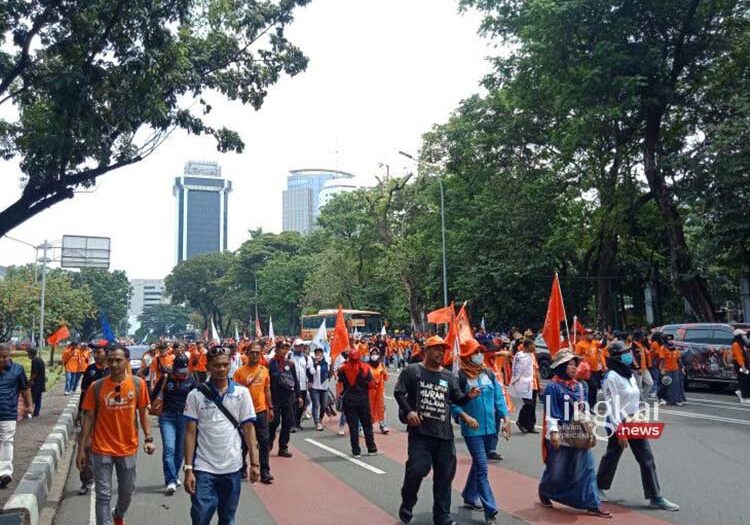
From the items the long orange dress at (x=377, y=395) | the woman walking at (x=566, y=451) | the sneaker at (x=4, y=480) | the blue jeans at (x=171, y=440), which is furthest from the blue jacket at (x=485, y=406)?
the sneaker at (x=4, y=480)

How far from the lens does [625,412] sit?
6801 mm

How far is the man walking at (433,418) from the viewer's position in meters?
5.99

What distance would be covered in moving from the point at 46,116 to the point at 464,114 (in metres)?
20.7

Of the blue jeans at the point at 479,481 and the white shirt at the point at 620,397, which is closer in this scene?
the blue jeans at the point at 479,481

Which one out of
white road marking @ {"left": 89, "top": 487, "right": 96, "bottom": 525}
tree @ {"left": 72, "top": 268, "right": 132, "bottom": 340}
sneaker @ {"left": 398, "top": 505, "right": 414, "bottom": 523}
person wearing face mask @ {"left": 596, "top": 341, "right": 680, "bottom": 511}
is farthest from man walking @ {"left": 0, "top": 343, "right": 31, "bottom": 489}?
tree @ {"left": 72, "top": 268, "right": 132, "bottom": 340}

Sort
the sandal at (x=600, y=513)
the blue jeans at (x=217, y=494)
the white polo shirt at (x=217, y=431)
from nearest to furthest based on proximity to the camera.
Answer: the blue jeans at (x=217, y=494), the white polo shirt at (x=217, y=431), the sandal at (x=600, y=513)

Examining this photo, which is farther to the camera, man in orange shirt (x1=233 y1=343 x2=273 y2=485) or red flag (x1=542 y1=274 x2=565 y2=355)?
red flag (x1=542 y1=274 x2=565 y2=355)

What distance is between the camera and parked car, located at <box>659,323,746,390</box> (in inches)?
683

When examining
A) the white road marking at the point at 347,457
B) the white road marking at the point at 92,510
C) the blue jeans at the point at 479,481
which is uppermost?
the blue jeans at the point at 479,481

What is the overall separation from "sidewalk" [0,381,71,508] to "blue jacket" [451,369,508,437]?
16.0ft

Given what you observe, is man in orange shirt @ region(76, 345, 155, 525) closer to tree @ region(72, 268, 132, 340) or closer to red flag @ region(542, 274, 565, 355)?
red flag @ region(542, 274, 565, 355)

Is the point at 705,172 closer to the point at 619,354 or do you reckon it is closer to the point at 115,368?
the point at 619,354

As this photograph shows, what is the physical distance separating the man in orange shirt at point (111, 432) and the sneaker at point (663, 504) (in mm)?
4855

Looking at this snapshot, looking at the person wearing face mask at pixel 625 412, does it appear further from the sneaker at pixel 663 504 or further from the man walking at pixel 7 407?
the man walking at pixel 7 407
